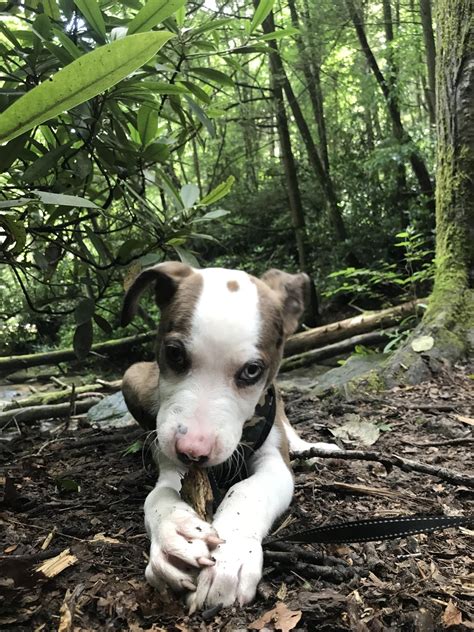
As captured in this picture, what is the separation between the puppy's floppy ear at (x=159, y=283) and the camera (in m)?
2.55

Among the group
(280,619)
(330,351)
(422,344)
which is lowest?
(330,351)

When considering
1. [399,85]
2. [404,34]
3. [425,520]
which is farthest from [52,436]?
[404,34]

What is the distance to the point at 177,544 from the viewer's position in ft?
5.48

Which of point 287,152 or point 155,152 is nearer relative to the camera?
point 155,152

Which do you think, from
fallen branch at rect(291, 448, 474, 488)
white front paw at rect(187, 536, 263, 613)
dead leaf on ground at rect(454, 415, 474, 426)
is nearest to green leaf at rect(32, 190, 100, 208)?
white front paw at rect(187, 536, 263, 613)

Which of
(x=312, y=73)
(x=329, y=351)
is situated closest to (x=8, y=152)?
(x=329, y=351)

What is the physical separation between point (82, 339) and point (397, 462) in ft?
5.67

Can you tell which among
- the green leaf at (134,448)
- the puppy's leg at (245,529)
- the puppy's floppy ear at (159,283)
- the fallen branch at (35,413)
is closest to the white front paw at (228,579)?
the puppy's leg at (245,529)

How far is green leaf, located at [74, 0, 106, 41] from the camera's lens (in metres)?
1.98

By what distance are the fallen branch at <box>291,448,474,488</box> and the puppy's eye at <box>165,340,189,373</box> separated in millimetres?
1023

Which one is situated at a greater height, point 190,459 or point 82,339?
point 82,339

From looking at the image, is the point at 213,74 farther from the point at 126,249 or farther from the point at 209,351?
the point at 209,351

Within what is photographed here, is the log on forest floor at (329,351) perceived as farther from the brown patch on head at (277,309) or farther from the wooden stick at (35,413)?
the brown patch on head at (277,309)

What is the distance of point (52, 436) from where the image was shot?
3832 millimetres
